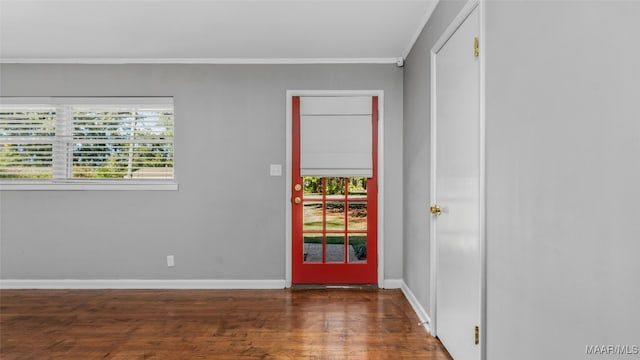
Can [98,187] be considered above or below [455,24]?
below

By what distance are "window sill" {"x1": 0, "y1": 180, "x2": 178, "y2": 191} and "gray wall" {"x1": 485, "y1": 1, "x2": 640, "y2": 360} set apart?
3272 mm

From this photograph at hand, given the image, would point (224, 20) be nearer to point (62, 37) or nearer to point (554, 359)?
point (62, 37)

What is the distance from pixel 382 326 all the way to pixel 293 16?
2.51 metres

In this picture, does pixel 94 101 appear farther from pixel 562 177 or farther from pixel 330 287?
pixel 562 177

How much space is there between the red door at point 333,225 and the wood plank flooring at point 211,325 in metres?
0.21

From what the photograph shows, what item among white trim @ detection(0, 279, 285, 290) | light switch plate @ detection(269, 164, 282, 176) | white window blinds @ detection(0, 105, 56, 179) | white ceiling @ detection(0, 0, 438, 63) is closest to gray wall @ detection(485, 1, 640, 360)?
white ceiling @ detection(0, 0, 438, 63)

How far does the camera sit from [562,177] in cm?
124

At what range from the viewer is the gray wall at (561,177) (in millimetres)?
998

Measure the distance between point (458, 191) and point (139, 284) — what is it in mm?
3383

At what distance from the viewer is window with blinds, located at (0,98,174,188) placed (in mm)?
3961

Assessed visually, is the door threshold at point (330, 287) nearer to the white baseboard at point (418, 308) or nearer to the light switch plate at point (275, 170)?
the white baseboard at point (418, 308)

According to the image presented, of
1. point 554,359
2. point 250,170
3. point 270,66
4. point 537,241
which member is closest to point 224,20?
point 270,66

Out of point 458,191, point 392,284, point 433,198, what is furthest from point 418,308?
point 458,191

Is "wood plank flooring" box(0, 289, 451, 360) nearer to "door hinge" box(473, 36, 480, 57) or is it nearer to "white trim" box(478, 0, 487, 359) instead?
"white trim" box(478, 0, 487, 359)
